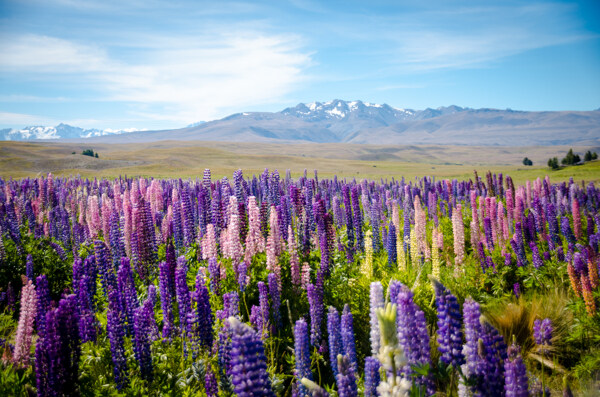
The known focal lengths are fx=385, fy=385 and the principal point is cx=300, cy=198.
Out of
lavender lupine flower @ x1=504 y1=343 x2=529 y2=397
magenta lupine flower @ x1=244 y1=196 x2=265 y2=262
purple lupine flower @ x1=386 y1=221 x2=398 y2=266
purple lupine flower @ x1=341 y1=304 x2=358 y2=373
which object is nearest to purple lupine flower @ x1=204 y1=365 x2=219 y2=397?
purple lupine flower @ x1=341 y1=304 x2=358 y2=373

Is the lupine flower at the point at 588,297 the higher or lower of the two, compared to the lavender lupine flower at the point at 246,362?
lower

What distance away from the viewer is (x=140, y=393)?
3836mm

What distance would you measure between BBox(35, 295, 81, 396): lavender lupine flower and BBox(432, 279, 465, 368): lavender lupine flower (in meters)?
2.85

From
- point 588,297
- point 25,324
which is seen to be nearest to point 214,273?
point 25,324

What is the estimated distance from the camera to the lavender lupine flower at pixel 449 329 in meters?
2.50

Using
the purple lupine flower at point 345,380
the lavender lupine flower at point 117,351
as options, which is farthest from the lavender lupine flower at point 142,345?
the purple lupine flower at point 345,380

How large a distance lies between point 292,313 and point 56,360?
3.41 m

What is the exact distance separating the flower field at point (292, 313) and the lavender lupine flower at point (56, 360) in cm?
1

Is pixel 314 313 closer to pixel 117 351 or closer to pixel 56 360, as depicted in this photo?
pixel 117 351

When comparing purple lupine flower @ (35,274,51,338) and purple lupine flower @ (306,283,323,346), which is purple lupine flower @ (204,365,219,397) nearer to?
purple lupine flower @ (306,283,323,346)

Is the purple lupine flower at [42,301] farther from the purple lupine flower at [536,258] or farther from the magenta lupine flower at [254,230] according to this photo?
the purple lupine flower at [536,258]

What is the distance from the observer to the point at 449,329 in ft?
8.32

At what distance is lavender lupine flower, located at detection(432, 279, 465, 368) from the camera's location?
2.50m

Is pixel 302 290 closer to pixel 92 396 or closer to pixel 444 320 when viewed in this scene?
pixel 92 396
